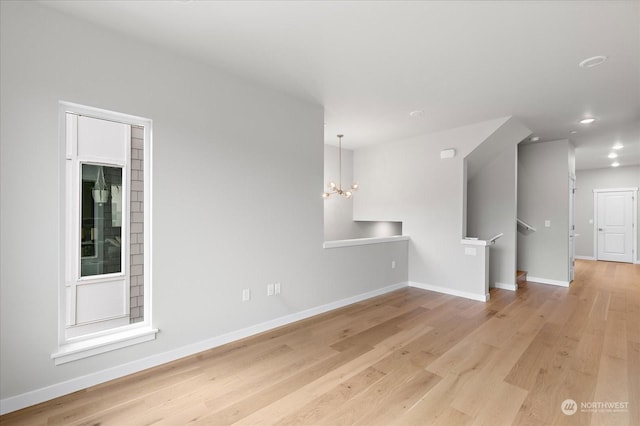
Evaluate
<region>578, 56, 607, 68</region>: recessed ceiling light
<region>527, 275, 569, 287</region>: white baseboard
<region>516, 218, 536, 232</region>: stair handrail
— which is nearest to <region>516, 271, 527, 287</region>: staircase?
<region>527, 275, 569, 287</region>: white baseboard

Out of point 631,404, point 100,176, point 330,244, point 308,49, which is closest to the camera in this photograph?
point 631,404

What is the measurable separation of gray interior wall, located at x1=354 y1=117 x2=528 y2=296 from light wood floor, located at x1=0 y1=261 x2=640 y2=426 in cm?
127

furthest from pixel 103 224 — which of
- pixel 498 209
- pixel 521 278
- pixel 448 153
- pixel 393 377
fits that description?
pixel 521 278

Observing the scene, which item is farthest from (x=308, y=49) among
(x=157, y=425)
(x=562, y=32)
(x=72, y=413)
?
(x=72, y=413)

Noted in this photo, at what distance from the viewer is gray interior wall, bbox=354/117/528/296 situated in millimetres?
4945

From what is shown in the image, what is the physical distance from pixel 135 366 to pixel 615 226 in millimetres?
12033

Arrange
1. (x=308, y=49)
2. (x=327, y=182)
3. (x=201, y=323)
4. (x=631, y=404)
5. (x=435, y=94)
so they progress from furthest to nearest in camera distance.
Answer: (x=327, y=182)
(x=435, y=94)
(x=201, y=323)
(x=308, y=49)
(x=631, y=404)

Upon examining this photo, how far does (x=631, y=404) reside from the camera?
216 centimetres

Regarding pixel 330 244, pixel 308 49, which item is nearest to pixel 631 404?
pixel 330 244

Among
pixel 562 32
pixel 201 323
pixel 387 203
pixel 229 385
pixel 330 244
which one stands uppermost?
pixel 562 32

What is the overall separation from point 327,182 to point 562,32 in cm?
473

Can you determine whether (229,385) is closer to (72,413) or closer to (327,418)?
(327,418)

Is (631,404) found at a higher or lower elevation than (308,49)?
lower

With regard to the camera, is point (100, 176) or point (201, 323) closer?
point (201, 323)
